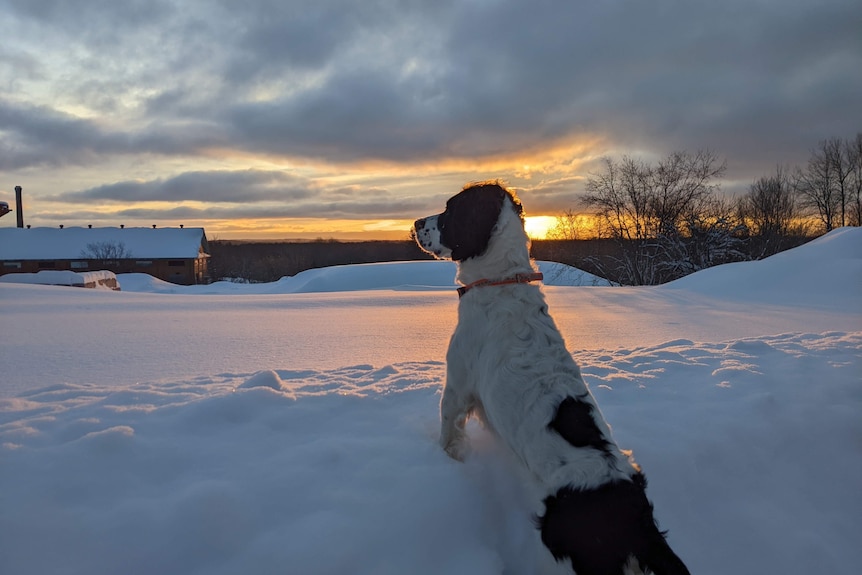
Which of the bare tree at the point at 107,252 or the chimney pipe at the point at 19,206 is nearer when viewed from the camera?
the bare tree at the point at 107,252

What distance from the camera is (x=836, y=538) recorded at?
2.53 meters

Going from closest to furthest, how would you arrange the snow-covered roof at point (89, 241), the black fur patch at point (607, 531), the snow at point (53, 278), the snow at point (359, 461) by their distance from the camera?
1. the black fur patch at point (607, 531)
2. the snow at point (359, 461)
3. the snow at point (53, 278)
4. the snow-covered roof at point (89, 241)

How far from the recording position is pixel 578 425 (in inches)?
77.9

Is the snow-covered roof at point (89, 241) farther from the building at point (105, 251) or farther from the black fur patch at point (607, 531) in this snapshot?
the black fur patch at point (607, 531)

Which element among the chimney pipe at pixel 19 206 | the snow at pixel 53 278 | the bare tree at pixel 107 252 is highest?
the chimney pipe at pixel 19 206

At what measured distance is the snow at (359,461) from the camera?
1880 millimetres


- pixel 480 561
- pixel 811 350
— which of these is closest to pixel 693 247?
pixel 811 350

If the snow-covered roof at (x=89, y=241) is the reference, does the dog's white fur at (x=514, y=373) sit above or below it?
below

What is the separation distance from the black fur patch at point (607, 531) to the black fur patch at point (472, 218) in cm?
143

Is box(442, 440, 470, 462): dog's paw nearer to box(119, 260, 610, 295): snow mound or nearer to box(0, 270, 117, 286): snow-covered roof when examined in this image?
box(0, 270, 117, 286): snow-covered roof

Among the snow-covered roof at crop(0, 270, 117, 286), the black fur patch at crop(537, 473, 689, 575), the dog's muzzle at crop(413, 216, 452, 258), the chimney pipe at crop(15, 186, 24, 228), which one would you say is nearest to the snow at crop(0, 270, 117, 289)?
the snow-covered roof at crop(0, 270, 117, 286)

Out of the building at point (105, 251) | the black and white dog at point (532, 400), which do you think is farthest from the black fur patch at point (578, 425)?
the building at point (105, 251)

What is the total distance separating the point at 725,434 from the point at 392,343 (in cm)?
367

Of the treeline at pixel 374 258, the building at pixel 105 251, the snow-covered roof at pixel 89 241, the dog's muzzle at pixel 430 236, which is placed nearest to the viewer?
the dog's muzzle at pixel 430 236
